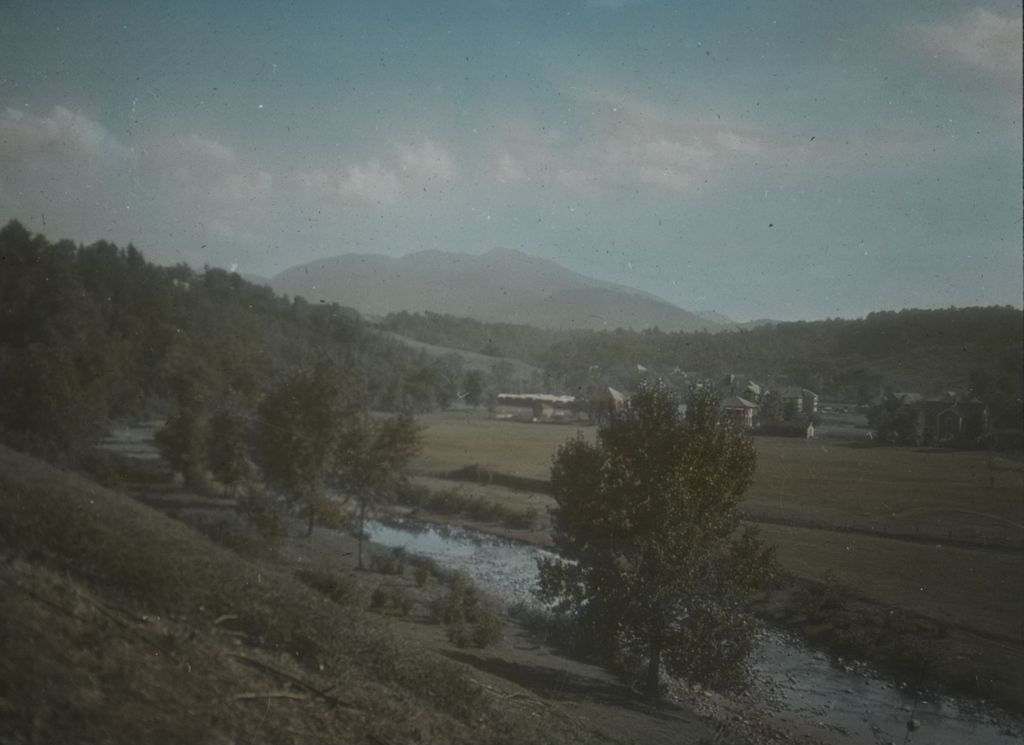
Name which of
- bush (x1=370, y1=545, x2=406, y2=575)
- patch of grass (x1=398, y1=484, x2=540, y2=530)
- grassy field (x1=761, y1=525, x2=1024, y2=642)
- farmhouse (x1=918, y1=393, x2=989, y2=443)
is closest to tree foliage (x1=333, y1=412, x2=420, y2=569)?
bush (x1=370, y1=545, x2=406, y2=575)

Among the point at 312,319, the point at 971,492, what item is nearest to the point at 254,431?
the point at 312,319

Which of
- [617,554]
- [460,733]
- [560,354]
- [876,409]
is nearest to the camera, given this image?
[460,733]

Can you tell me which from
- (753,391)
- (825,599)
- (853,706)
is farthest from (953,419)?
(853,706)

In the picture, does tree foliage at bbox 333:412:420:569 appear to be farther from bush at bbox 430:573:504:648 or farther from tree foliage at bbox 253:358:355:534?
bush at bbox 430:573:504:648

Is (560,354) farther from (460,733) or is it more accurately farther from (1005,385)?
(460,733)

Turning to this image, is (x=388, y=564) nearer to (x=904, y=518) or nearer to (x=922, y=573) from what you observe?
(x=904, y=518)

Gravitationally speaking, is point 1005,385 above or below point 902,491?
above

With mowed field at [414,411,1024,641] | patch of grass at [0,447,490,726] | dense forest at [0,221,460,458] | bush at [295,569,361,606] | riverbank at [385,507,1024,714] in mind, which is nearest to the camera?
patch of grass at [0,447,490,726]
